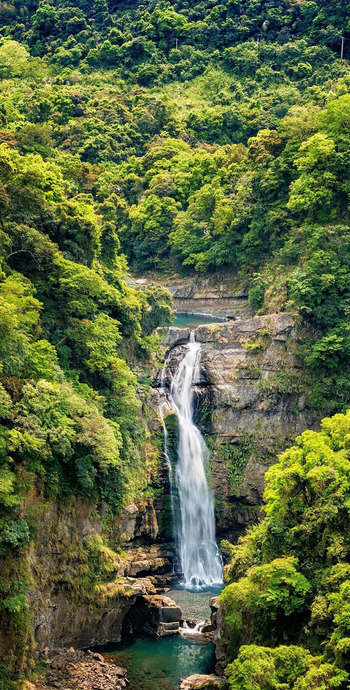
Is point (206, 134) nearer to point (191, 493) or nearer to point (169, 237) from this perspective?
point (169, 237)

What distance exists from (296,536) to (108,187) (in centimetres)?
3620

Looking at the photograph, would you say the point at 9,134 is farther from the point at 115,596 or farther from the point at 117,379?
the point at 115,596

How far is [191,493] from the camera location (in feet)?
123

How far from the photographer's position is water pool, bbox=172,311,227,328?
45769 millimetres

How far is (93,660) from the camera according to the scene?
1048 inches

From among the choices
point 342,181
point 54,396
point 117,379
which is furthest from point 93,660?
point 342,181

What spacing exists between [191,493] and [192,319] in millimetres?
12914

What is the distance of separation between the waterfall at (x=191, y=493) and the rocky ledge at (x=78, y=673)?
8.35 m

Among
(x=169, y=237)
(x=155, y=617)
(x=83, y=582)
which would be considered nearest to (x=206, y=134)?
(x=169, y=237)

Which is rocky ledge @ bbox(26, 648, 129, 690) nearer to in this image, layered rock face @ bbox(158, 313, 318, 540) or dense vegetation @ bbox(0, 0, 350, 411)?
layered rock face @ bbox(158, 313, 318, 540)

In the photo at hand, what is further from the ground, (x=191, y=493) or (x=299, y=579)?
(x=191, y=493)

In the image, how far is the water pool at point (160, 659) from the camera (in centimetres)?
2630

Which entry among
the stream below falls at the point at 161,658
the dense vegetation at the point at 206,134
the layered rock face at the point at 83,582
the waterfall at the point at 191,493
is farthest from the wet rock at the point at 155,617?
the dense vegetation at the point at 206,134

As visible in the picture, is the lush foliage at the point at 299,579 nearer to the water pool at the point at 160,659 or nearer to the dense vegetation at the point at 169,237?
the dense vegetation at the point at 169,237
